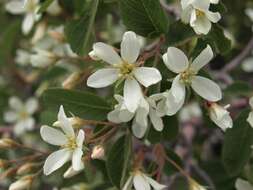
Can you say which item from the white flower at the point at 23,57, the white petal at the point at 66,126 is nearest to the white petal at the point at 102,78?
the white petal at the point at 66,126

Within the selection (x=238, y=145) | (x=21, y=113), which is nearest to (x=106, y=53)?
(x=238, y=145)

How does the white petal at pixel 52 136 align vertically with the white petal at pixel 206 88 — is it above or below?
below

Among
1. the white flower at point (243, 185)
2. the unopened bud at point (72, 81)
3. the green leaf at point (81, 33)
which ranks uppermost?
the green leaf at point (81, 33)

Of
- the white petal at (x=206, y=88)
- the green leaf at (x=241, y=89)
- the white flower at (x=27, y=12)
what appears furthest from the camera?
the white flower at (x=27, y=12)

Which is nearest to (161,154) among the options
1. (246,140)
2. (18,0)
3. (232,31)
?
(246,140)

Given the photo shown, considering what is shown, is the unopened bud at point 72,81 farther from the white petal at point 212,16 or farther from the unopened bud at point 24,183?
the white petal at point 212,16

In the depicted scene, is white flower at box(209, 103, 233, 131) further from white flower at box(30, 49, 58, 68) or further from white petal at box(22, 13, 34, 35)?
white petal at box(22, 13, 34, 35)

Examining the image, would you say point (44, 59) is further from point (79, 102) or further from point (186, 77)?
point (186, 77)
